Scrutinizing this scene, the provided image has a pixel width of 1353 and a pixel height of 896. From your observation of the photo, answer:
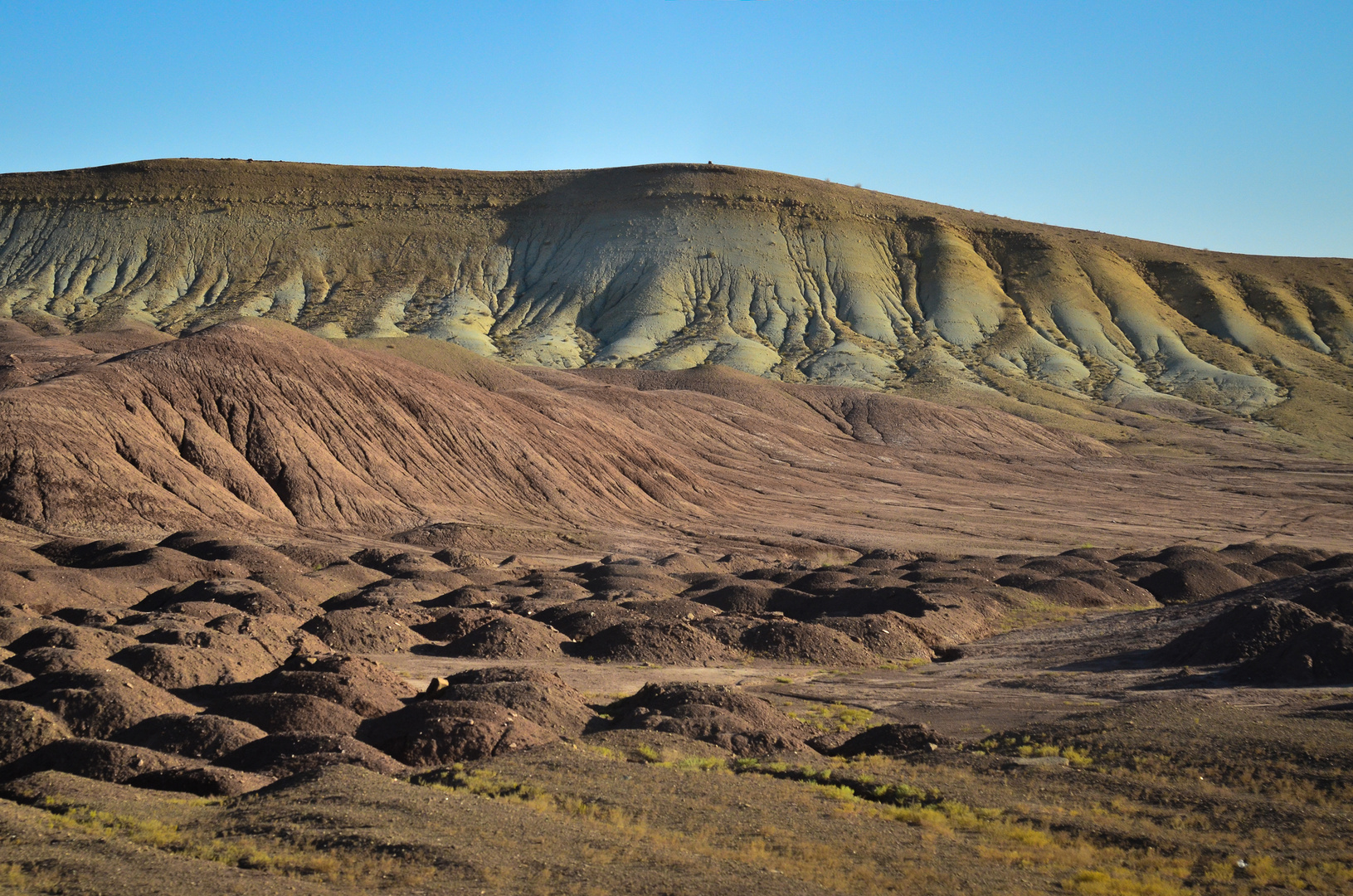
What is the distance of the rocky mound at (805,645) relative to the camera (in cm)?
3378

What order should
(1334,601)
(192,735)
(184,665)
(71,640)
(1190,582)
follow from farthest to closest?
(1190,582), (1334,601), (71,640), (184,665), (192,735)

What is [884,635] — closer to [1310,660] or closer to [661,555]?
[1310,660]

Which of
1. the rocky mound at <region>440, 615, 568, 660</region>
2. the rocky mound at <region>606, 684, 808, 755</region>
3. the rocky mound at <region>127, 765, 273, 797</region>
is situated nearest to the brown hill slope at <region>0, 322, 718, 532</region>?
the rocky mound at <region>440, 615, 568, 660</region>

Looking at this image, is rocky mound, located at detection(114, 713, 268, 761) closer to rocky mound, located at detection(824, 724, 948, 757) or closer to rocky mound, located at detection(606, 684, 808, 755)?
rocky mound, located at detection(606, 684, 808, 755)

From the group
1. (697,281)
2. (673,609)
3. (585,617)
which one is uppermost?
(697,281)

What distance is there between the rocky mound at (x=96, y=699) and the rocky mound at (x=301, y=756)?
304cm

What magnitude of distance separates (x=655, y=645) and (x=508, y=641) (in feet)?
13.8

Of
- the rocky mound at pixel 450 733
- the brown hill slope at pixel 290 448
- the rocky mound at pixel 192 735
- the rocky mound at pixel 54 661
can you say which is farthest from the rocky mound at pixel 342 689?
the brown hill slope at pixel 290 448

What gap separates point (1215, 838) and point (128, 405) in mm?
51455

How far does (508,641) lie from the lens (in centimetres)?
3328

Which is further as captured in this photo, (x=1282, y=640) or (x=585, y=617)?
(x=585, y=617)

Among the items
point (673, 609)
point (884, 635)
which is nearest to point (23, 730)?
point (673, 609)

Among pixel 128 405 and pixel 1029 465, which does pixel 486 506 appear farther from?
pixel 1029 465

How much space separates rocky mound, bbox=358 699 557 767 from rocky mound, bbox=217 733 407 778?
75 cm
